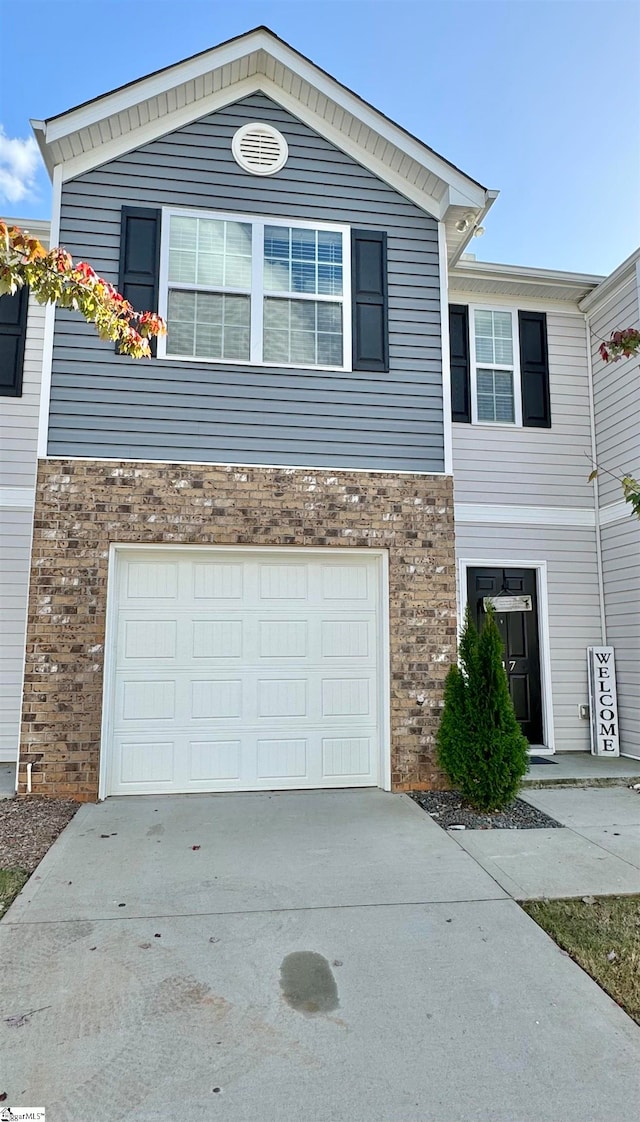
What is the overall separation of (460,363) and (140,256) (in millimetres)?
3934

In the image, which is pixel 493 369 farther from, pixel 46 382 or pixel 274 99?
pixel 46 382

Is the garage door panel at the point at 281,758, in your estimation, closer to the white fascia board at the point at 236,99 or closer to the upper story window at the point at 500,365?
the upper story window at the point at 500,365

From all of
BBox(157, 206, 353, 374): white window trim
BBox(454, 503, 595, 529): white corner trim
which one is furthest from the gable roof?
BBox(454, 503, 595, 529): white corner trim

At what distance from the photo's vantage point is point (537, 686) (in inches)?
303

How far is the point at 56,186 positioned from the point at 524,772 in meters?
6.65

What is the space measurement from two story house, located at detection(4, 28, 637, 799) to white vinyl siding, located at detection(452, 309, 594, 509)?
160cm

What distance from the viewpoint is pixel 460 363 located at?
796 cm

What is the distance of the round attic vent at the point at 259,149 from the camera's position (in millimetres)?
6316

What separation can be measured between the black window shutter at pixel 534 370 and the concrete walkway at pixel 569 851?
15.0 feet

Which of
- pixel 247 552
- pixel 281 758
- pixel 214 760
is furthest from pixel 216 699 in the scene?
pixel 247 552

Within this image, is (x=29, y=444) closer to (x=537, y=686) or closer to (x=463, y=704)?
(x=463, y=704)

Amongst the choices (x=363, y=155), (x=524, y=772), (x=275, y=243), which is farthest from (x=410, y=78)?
(x=524, y=772)

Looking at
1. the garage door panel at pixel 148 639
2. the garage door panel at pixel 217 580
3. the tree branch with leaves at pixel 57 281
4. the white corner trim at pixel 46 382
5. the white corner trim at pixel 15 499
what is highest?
the white corner trim at pixel 46 382

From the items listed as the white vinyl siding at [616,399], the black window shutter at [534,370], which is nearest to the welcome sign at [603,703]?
the white vinyl siding at [616,399]
